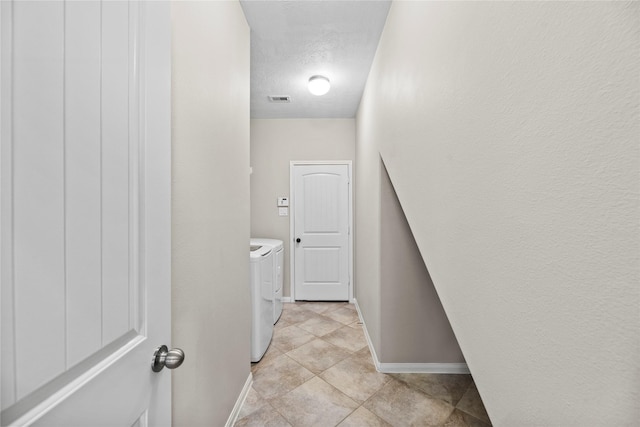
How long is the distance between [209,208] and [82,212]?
0.81 m

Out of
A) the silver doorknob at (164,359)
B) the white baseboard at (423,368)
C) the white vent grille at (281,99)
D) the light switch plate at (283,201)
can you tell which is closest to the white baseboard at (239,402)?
the white baseboard at (423,368)

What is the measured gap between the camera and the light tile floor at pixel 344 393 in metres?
1.66

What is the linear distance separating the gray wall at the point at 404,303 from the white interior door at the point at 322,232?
167 centimetres

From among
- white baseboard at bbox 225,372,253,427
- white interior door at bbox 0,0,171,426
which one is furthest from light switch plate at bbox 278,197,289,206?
white interior door at bbox 0,0,171,426

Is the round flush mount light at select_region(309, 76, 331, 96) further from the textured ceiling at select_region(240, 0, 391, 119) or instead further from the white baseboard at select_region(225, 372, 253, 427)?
the white baseboard at select_region(225, 372, 253, 427)

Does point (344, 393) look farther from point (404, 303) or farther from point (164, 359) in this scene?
point (164, 359)

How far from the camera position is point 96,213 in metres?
0.52

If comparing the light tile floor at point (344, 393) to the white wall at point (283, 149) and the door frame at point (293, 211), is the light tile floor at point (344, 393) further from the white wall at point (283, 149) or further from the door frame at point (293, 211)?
the white wall at point (283, 149)

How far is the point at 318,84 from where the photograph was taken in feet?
8.60

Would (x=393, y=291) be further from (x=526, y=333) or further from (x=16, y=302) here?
(x=16, y=302)

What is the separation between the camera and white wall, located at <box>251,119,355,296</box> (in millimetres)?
3779

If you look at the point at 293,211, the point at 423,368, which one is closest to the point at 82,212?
the point at 423,368

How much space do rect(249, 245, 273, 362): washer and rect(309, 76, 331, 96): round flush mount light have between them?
167 cm

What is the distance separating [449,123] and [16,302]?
1148mm
